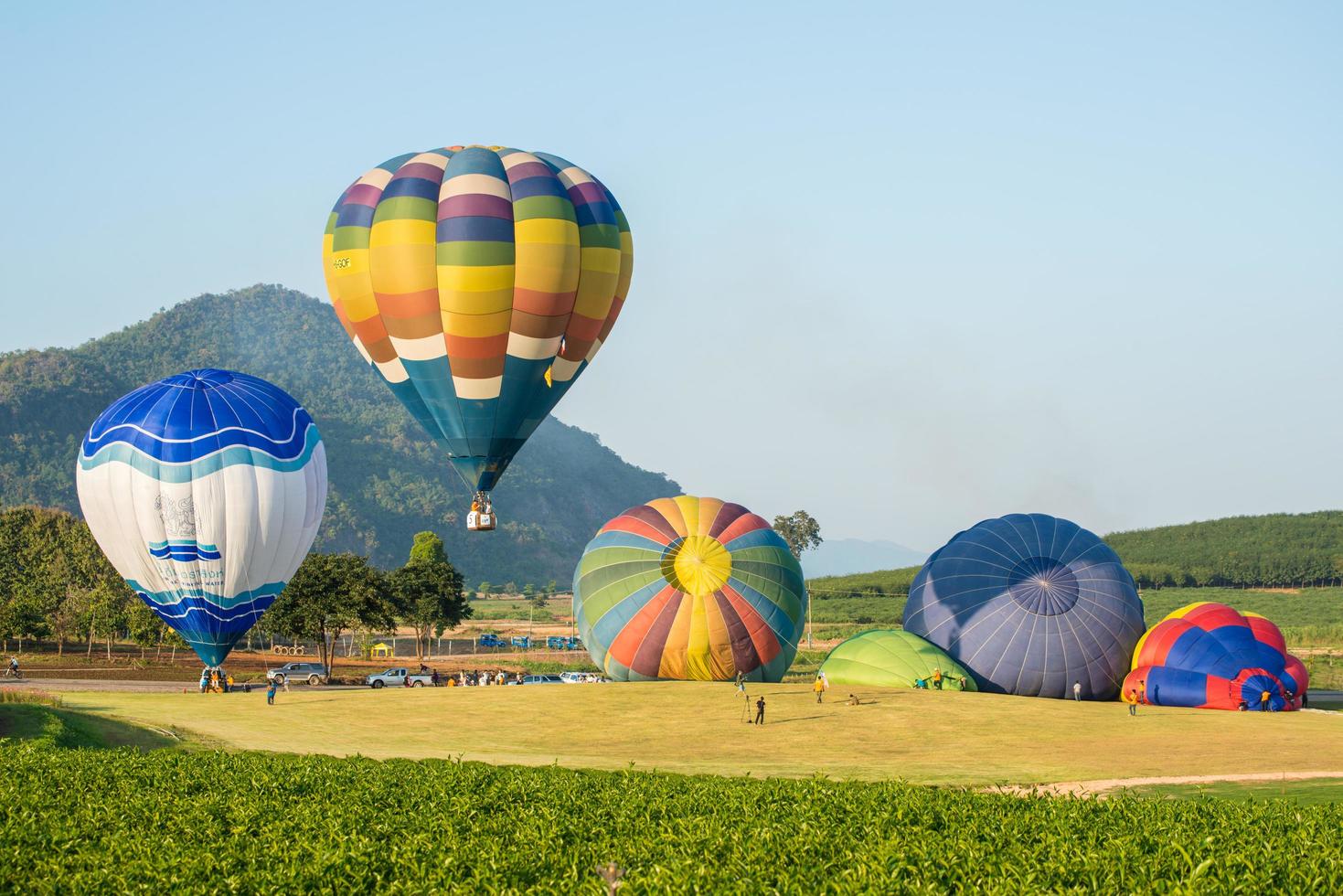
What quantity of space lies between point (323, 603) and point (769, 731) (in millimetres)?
35956

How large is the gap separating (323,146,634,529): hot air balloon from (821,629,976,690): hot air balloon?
15.1 metres

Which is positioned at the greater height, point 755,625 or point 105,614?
point 755,625

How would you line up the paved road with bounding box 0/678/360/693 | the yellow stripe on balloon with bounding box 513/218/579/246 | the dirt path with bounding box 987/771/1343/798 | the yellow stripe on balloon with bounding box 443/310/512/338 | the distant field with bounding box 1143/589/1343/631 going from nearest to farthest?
1. the dirt path with bounding box 987/771/1343/798
2. the yellow stripe on balloon with bounding box 513/218/579/246
3. the yellow stripe on balloon with bounding box 443/310/512/338
4. the paved road with bounding box 0/678/360/693
5. the distant field with bounding box 1143/589/1343/631

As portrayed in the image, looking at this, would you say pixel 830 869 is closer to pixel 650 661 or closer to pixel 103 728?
pixel 103 728

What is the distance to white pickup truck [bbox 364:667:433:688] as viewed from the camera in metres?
62.4

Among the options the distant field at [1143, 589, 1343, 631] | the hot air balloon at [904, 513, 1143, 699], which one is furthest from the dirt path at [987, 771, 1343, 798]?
the distant field at [1143, 589, 1343, 631]

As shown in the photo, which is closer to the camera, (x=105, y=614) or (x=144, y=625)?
(x=144, y=625)

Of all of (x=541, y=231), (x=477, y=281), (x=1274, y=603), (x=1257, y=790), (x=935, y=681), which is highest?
(x=541, y=231)

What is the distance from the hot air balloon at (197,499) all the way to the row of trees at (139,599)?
19.7 m

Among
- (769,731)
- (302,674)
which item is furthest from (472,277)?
(302,674)

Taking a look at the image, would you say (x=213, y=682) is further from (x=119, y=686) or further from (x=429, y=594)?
(x=429, y=594)

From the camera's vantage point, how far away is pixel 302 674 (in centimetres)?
6612

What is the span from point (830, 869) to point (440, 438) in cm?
3149

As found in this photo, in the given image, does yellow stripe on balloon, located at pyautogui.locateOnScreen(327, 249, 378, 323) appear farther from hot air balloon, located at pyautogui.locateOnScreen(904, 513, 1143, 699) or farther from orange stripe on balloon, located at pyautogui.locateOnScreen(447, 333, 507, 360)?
hot air balloon, located at pyautogui.locateOnScreen(904, 513, 1143, 699)
